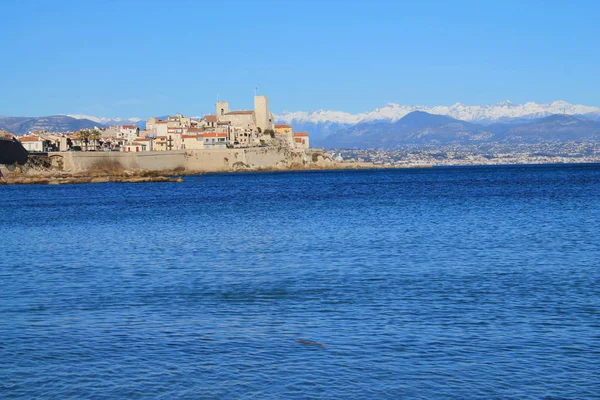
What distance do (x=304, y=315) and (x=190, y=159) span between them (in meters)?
95.8

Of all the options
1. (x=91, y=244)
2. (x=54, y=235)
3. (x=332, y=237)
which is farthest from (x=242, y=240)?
(x=54, y=235)

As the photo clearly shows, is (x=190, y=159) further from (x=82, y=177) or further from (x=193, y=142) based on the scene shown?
(x=82, y=177)

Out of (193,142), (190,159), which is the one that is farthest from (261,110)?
(190,159)

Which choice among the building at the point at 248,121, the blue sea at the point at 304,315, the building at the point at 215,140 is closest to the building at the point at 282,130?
the building at the point at 248,121

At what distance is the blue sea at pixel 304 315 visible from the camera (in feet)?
31.5

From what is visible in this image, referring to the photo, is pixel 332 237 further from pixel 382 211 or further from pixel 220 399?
pixel 220 399

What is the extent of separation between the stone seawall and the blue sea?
65292 mm

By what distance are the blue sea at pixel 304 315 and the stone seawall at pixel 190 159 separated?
214ft

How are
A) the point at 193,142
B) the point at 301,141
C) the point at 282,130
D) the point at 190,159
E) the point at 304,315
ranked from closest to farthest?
the point at 304,315
the point at 190,159
the point at 193,142
the point at 282,130
the point at 301,141

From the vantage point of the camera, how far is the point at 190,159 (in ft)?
353

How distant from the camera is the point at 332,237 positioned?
25469mm

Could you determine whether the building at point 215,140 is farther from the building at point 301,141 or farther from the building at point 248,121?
the building at point 301,141

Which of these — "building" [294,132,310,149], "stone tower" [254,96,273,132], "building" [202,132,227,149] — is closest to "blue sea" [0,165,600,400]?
"building" [202,132,227,149]

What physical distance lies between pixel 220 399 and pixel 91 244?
16.6m
